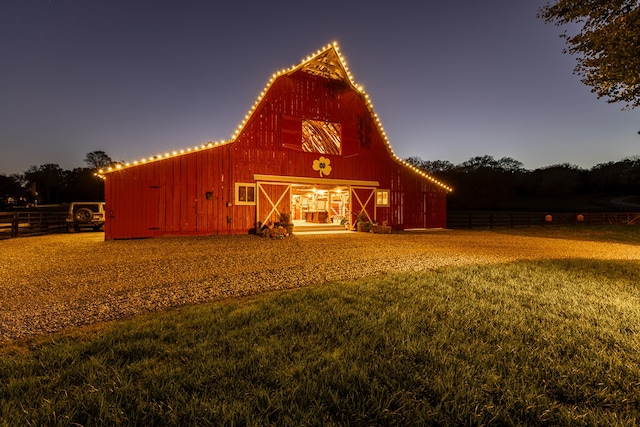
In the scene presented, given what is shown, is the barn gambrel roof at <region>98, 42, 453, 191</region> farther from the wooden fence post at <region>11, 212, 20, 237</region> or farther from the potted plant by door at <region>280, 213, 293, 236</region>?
the wooden fence post at <region>11, 212, 20, 237</region>

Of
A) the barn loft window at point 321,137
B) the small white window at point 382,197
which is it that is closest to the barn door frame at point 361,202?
the small white window at point 382,197

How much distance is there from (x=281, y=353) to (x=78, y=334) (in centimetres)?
232

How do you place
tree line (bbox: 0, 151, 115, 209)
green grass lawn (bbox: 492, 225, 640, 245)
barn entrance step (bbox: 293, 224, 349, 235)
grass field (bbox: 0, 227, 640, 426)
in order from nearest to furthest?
grass field (bbox: 0, 227, 640, 426) < green grass lawn (bbox: 492, 225, 640, 245) < barn entrance step (bbox: 293, 224, 349, 235) < tree line (bbox: 0, 151, 115, 209)

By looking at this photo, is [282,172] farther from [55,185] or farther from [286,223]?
[55,185]

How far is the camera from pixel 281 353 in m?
2.74

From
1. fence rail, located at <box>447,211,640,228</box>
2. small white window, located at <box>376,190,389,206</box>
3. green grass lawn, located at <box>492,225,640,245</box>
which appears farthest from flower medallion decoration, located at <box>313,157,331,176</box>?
green grass lawn, located at <box>492,225,640,245</box>

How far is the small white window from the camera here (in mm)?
17312

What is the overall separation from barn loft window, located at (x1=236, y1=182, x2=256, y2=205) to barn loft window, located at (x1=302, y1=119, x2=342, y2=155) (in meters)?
3.60

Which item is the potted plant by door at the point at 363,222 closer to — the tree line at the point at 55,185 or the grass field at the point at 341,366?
the grass field at the point at 341,366

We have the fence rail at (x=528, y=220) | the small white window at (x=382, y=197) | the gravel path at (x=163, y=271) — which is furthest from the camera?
the fence rail at (x=528, y=220)

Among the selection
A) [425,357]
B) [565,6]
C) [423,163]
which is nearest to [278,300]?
[425,357]

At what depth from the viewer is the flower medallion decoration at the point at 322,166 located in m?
15.8

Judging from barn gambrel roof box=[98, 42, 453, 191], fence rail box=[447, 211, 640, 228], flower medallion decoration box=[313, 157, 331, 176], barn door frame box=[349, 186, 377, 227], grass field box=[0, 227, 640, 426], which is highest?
barn gambrel roof box=[98, 42, 453, 191]

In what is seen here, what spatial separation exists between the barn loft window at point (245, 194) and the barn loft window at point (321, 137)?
11.8 feet
